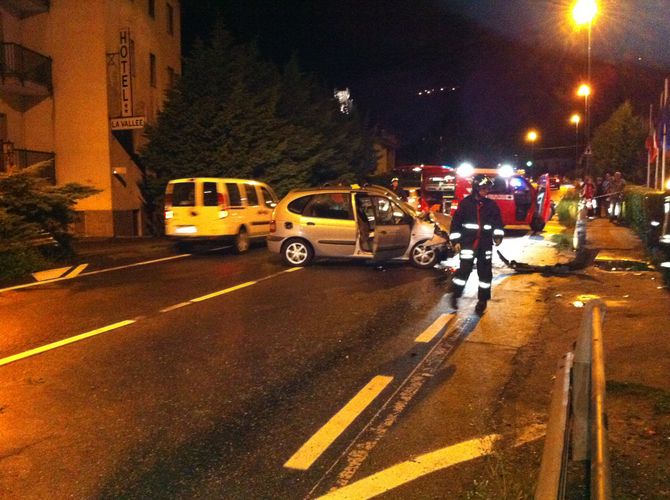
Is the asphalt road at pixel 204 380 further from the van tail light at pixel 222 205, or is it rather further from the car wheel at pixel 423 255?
the van tail light at pixel 222 205

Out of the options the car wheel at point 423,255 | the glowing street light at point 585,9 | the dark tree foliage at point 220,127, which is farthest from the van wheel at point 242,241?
the glowing street light at point 585,9

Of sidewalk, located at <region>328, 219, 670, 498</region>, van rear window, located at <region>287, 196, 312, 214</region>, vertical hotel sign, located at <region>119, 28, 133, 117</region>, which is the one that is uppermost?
vertical hotel sign, located at <region>119, 28, 133, 117</region>

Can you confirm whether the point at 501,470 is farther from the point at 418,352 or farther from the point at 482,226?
the point at 482,226

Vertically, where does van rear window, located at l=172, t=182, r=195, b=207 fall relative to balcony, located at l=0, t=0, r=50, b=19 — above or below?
below

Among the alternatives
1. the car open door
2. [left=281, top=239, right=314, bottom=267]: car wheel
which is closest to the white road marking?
[left=281, top=239, right=314, bottom=267]: car wheel

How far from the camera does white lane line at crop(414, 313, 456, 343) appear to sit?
7.32 metres

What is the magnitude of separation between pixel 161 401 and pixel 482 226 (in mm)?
5163

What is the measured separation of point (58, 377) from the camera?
604 cm

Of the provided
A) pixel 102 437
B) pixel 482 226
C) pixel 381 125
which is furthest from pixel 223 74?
pixel 381 125

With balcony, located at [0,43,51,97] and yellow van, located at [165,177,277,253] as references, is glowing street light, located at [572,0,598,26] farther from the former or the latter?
balcony, located at [0,43,51,97]

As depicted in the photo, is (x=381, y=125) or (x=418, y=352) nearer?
(x=418, y=352)

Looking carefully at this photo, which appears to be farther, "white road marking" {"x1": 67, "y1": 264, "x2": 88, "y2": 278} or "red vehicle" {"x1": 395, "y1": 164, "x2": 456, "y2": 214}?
"red vehicle" {"x1": 395, "y1": 164, "x2": 456, "y2": 214}

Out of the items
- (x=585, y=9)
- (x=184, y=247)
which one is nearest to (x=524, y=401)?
(x=184, y=247)

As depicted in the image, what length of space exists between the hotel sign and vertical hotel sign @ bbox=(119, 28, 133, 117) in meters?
0.18
